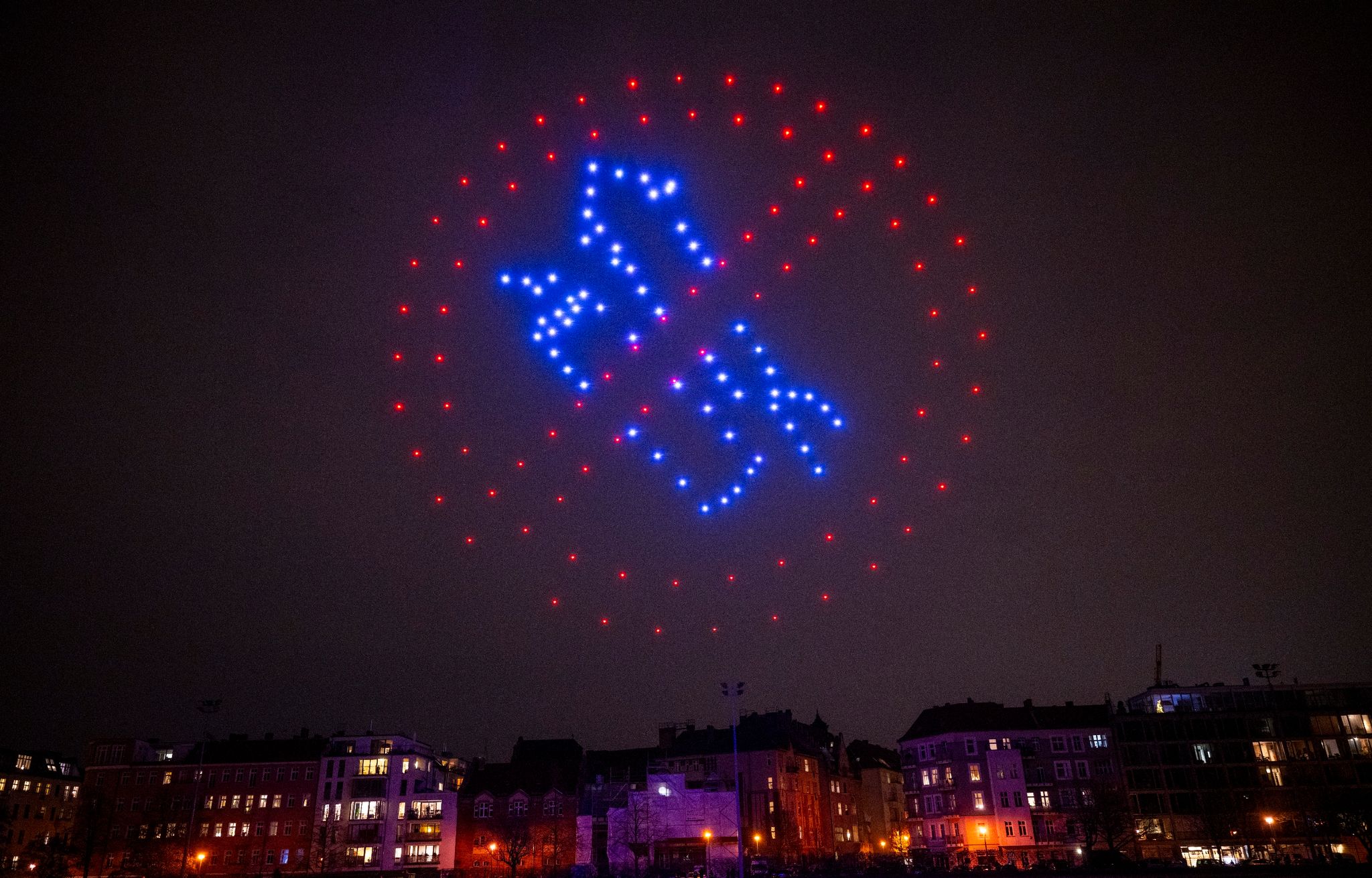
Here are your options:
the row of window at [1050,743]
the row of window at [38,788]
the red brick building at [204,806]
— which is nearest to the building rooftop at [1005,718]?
the row of window at [1050,743]

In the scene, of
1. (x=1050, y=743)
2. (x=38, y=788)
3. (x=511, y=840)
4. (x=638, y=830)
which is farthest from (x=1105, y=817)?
(x=38, y=788)

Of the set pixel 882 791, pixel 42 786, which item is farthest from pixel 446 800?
pixel 882 791

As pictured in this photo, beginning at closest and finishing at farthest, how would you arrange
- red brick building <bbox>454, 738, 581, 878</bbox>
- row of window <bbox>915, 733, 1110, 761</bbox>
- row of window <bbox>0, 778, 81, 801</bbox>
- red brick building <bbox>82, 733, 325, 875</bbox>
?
1. red brick building <bbox>454, 738, 581, 878</bbox>
2. red brick building <bbox>82, 733, 325, 875</bbox>
3. row of window <bbox>915, 733, 1110, 761</bbox>
4. row of window <bbox>0, 778, 81, 801</bbox>

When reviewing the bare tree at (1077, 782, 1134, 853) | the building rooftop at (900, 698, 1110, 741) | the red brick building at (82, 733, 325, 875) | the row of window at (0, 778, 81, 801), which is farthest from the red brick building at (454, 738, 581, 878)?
the row of window at (0, 778, 81, 801)

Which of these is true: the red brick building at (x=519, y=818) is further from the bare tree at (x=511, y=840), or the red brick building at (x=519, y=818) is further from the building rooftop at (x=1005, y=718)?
the building rooftop at (x=1005, y=718)

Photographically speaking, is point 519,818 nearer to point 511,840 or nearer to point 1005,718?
point 511,840

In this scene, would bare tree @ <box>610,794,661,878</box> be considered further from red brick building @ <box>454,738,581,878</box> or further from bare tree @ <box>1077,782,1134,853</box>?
bare tree @ <box>1077,782,1134,853</box>

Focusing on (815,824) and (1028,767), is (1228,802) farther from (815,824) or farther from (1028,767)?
(815,824)
